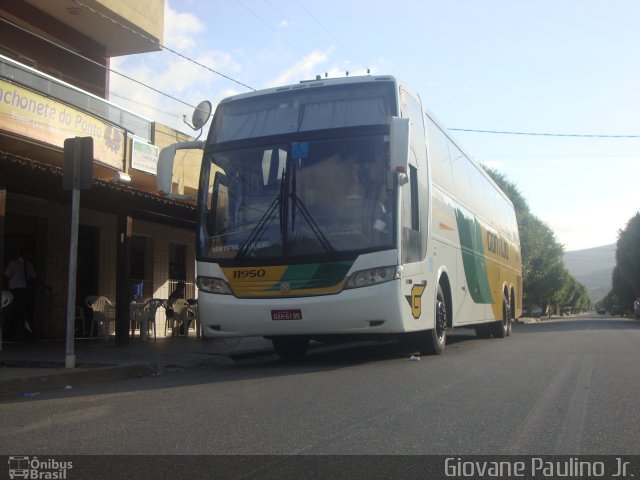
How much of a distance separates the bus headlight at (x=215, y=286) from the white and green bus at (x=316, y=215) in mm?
15

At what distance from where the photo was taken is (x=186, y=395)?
656 centimetres

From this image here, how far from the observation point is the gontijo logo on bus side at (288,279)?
814cm

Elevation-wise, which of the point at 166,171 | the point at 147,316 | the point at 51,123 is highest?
the point at 51,123

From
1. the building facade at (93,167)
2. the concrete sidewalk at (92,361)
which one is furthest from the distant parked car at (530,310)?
the concrete sidewalk at (92,361)

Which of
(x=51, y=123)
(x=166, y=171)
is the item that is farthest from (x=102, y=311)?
(x=166, y=171)

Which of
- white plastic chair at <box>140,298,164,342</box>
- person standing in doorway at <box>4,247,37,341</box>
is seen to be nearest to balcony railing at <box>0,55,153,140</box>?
person standing in doorway at <box>4,247,37,341</box>

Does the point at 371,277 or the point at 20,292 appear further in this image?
the point at 20,292

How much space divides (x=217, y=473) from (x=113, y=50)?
16659mm

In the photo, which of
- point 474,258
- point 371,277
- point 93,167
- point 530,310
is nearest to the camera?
point 371,277

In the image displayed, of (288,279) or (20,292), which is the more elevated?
(288,279)

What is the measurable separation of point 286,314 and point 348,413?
3037mm

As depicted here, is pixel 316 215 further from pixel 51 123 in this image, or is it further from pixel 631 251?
pixel 631 251

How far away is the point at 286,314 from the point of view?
8258 mm

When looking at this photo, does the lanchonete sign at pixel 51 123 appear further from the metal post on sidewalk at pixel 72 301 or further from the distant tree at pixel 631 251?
the distant tree at pixel 631 251
